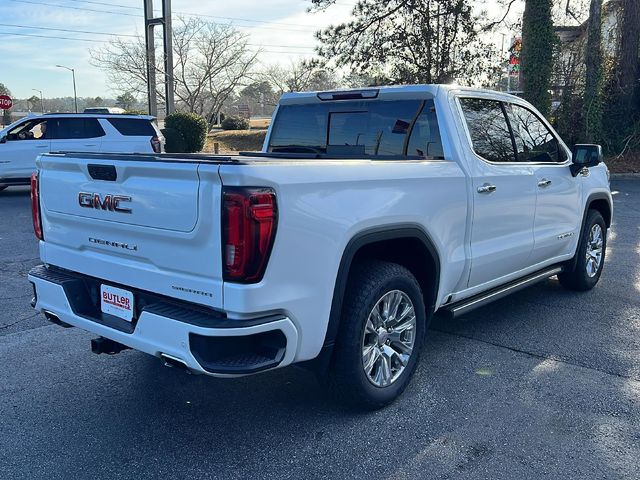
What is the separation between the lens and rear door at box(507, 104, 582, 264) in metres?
5.03

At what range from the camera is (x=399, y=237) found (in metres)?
3.54

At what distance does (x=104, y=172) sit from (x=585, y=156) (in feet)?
13.7

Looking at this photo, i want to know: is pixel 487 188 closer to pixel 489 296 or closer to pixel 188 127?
pixel 489 296

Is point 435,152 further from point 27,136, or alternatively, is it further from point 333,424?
point 27,136

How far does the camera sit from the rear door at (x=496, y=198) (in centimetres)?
427

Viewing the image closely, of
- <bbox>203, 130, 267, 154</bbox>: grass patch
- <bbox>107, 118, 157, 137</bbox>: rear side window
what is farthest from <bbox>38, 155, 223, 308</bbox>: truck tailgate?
<bbox>203, 130, 267, 154</bbox>: grass patch

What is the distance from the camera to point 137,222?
3078 mm

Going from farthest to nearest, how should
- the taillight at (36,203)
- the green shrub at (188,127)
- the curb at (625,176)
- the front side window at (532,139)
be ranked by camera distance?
the green shrub at (188,127), the curb at (625,176), the front side window at (532,139), the taillight at (36,203)

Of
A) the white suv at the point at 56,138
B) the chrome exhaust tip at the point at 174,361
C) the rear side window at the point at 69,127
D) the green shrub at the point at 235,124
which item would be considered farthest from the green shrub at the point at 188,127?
the chrome exhaust tip at the point at 174,361

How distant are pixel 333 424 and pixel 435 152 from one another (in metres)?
1.98

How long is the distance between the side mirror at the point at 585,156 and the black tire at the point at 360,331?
265 cm

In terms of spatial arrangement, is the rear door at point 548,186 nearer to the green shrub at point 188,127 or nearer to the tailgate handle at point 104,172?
the tailgate handle at point 104,172

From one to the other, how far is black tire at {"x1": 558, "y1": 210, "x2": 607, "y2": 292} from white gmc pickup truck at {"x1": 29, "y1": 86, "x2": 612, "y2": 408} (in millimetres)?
1070

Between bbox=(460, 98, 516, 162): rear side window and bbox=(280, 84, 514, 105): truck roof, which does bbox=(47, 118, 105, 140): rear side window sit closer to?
bbox=(280, 84, 514, 105): truck roof
